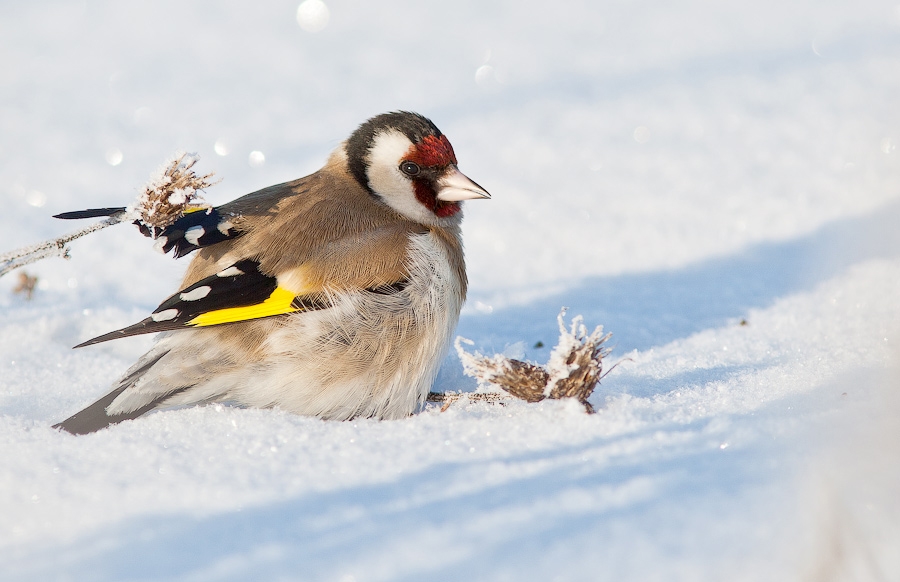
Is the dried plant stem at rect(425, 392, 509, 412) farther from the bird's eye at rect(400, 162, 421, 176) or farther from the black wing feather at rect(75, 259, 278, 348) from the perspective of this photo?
the bird's eye at rect(400, 162, 421, 176)

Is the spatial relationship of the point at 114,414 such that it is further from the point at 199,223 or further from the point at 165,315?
the point at 199,223

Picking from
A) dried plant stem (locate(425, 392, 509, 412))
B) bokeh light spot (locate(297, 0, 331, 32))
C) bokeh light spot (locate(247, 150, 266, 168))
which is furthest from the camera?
bokeh light spot (locate(297, 0, 331, 32))

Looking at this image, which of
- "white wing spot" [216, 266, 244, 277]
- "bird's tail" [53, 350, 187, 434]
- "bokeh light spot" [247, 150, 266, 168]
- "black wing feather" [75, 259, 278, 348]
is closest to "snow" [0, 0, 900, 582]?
"bokeh light spot" [247, 150, 266, 168]

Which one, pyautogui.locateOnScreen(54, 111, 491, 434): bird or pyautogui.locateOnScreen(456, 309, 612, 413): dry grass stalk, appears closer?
pyautogui.locateOnScreen(456, 309, 612, 413): dry grass stalk

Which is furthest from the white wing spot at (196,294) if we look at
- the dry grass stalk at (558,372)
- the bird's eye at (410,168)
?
the bird's eye at (410,168)

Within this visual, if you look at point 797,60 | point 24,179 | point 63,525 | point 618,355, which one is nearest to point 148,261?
point 24,179

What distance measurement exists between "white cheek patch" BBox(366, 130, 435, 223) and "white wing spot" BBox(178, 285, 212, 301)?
89 cm

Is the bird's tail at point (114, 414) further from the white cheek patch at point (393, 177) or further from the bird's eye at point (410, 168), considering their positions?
the bird's eye at point (410, 168)

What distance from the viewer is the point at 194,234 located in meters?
2.87

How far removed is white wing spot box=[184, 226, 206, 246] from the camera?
112 inches

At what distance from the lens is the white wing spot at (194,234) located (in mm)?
2850

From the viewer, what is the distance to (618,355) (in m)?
3.62

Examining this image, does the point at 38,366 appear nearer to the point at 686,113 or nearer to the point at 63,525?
the point at 63,525

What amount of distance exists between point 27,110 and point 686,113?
15.6ft
